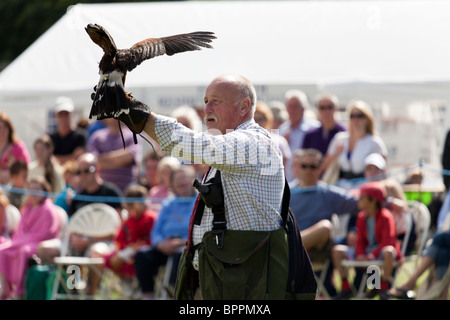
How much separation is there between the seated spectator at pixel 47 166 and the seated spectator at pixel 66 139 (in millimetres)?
367

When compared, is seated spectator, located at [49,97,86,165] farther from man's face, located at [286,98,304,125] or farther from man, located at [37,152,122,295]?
man's face, located at [286,98,304,125]

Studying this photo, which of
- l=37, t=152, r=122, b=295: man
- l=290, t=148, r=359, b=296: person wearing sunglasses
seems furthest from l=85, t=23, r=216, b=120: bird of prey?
l=37, t=152, r=122, b=295: man

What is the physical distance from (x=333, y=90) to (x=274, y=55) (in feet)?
4.38

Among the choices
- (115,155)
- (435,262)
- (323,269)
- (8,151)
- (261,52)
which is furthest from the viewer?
(261,52)

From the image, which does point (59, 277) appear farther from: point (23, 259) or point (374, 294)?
point (374, 294)

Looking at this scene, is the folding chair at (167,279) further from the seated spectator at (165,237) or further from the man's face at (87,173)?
the man's face at (87,173)

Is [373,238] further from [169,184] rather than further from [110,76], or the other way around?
[110,76]

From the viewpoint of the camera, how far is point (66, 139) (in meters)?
11.7

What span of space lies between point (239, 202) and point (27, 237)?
18.0 feet

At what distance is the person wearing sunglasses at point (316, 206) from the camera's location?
8336 mm

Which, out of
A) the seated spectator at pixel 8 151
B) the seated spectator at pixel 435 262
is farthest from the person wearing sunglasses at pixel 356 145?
the seated spectator at pixel 8 151

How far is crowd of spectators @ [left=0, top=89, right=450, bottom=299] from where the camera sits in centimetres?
851

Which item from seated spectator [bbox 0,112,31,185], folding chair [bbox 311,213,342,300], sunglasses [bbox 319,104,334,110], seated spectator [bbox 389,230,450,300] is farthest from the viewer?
seated spectator [bbox 0,112,31,185]

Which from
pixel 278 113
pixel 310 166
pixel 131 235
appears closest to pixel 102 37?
pixel 310 166
